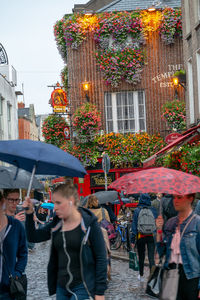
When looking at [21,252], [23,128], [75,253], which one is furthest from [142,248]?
[23,128]

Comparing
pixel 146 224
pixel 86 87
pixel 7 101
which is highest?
pixel 7 101

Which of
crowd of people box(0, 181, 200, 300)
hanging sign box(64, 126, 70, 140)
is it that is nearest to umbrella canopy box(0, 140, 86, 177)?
crowd of people box(0, 181, 200, 300)

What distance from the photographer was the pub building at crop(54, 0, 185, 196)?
2497 centimetres

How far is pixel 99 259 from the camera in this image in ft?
14.1

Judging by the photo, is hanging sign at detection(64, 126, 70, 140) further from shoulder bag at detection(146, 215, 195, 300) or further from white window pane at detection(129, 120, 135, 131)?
shoulder bag at detection(146, 215, 195, 300)

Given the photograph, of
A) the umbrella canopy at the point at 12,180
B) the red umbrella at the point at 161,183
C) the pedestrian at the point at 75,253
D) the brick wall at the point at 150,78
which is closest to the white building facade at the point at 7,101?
the brick wall at the point at 150,78

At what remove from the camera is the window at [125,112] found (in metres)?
25.2

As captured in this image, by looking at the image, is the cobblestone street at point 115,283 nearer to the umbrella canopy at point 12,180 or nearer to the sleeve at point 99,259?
the umbrella canopy at point 12,180

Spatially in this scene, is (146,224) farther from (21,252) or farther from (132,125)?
(132,125)

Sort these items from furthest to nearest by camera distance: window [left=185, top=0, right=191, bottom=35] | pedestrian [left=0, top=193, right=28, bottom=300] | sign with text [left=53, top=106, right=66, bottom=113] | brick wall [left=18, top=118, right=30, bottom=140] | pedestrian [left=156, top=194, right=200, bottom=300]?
brick wall [left=18, top=118, right=30, bottom=140] < sign with text [left=53, top=106, right=66, bottom=113] < window [left=185, top=0, right=191, bottom=35] < pedestrian [left=0, top=193, right=28, bottom=300] < pedestrian [left=156, top=194, right=200, bottom=300]

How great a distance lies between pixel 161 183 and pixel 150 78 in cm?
2065

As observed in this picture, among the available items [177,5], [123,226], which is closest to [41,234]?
[123,226]

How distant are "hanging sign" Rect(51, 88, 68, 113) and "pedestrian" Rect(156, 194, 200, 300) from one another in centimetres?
2118

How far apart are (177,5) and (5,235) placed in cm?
2338
